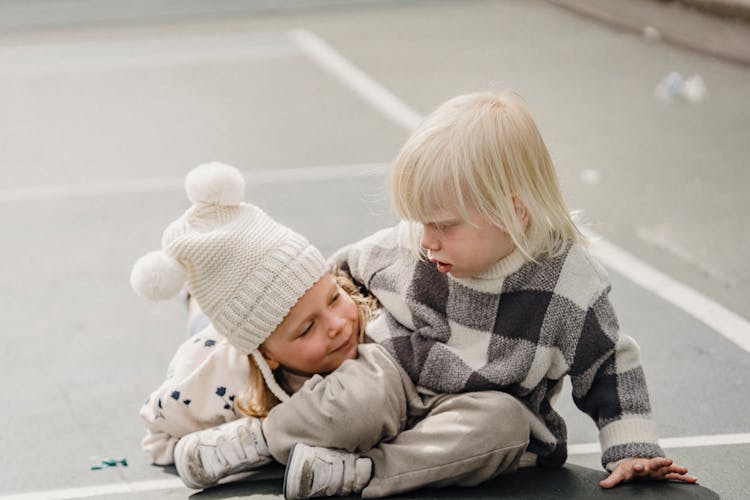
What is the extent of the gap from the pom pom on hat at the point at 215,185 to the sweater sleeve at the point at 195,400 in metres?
0.41

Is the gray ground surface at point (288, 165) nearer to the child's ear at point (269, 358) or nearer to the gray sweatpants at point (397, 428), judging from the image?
the gray sweatpants at point (397, 428)

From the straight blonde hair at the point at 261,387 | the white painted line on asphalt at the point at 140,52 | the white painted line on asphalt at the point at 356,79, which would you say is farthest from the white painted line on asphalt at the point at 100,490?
the white painted line on asphalt at the point at 140,52

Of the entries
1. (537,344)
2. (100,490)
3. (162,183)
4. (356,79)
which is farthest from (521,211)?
(356,79)

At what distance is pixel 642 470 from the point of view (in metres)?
2.88

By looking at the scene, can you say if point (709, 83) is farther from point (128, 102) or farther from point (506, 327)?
point (506, 327)

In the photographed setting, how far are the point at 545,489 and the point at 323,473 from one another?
0.51 metres

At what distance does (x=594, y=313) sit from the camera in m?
2.84

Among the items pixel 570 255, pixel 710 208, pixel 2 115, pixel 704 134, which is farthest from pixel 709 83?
pixel 570 255

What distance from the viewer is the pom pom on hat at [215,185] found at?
9.81 ft

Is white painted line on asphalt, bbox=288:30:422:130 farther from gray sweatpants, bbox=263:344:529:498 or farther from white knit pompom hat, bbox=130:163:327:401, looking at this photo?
gray sweatpants, bbox=263:344:529:498

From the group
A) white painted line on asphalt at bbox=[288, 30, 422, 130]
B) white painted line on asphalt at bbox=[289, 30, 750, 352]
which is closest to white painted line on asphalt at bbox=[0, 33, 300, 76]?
white painted line on asphalt at bbox=[288, 30, 422, 130]

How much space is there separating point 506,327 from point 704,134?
12.4 feet

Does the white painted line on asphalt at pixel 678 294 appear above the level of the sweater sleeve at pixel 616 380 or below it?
below

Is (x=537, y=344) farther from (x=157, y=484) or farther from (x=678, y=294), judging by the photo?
(x=678, y=294)
